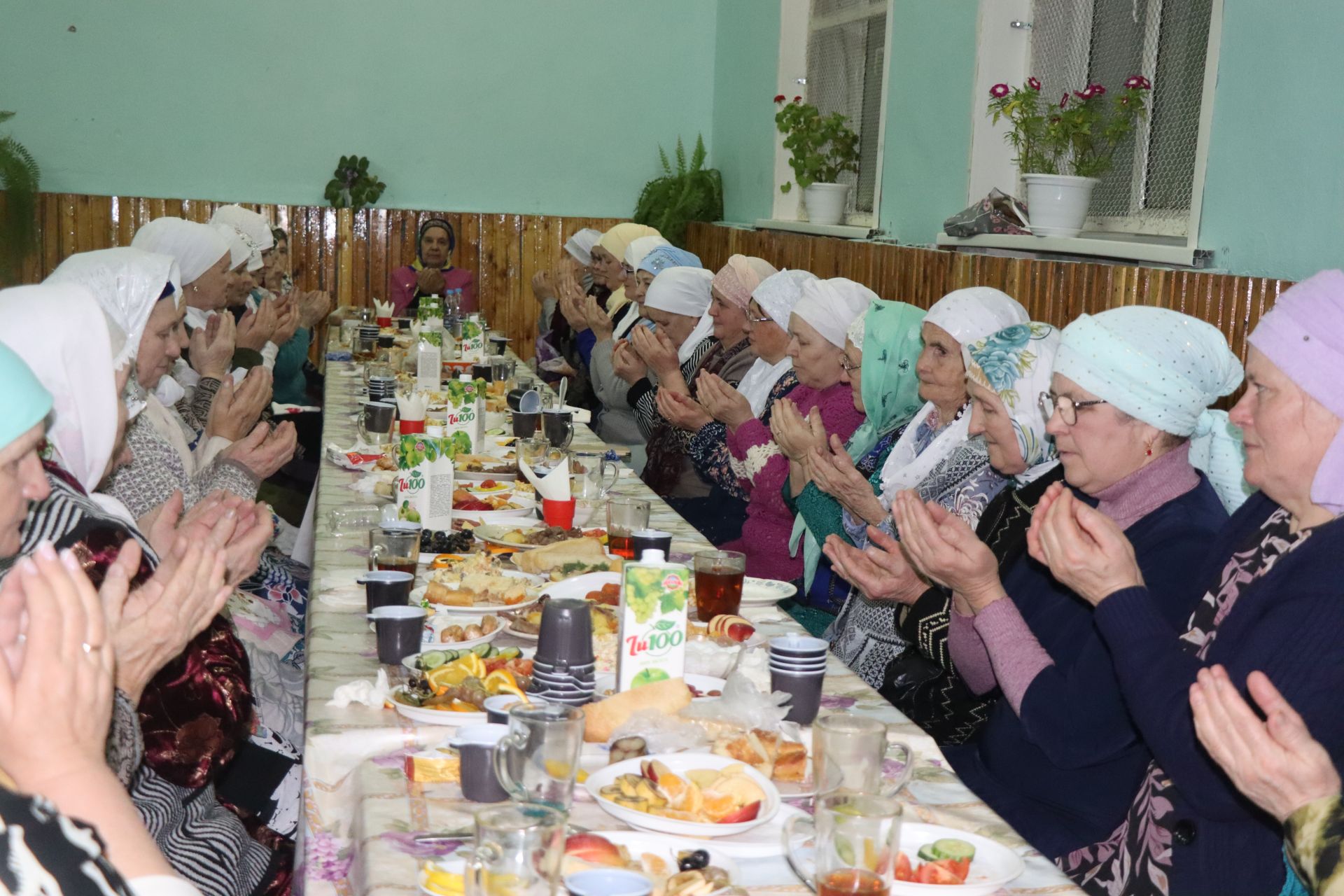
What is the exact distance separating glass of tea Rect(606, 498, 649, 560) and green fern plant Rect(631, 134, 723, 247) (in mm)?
7069

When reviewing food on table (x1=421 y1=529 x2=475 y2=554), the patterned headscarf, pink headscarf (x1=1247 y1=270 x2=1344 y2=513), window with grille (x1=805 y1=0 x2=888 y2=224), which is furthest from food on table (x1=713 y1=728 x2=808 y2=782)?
window with grille (x1=805 y1=0 x2=888 y2=224)

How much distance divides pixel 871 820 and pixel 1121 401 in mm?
1327

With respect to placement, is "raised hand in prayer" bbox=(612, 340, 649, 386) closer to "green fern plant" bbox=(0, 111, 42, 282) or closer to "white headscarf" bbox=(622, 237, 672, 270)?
"white headscarf" bbox=(622, 237, 672, 270)

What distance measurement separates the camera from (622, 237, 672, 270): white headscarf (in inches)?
275

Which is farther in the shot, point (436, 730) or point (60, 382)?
point (60, 382)

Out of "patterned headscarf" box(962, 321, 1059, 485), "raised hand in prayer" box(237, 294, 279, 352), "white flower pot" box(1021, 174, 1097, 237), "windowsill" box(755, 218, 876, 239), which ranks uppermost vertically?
"white flower pot" box(1021, 174, 1097, 237)

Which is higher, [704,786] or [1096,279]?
[1096,279]

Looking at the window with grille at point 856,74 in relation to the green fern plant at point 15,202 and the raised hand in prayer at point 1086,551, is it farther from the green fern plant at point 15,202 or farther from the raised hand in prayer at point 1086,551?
the green fern plant at point 15,202

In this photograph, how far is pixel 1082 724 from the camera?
6.93ft

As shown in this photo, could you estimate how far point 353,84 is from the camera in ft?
31.2

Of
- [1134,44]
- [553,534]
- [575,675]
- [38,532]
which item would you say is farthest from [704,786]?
[1134,44]

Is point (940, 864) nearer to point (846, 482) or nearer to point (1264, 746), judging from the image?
point (1264, 746)

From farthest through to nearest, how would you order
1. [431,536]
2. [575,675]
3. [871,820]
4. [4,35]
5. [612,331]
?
[4,35]
[612,331]
[431,536]
[575,675]
[871,820]

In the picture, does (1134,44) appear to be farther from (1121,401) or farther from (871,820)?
(871,820)
